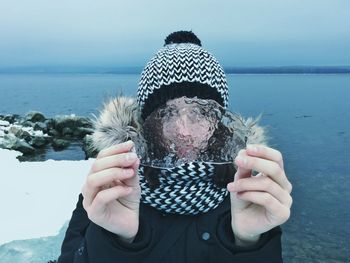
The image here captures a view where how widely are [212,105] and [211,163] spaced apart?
283mm

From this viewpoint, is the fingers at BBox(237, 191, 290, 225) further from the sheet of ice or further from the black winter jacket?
the sheet of ice

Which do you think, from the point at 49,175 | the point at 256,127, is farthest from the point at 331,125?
the point at 256,127

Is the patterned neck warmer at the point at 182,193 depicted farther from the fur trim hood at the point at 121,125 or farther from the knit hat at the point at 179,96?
the fur trim hood at the point at 121,125

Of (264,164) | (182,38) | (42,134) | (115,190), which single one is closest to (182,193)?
(115,190)

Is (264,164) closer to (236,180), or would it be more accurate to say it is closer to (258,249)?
(236,180)

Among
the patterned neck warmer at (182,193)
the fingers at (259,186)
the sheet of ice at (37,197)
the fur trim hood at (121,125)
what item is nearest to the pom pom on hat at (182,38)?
the fur trim hood at (121,125)

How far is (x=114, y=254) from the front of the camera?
1626 mm

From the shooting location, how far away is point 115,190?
4.61 feet

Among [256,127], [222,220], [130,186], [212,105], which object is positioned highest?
[212,105]

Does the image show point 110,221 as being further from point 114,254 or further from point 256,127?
point 256,127

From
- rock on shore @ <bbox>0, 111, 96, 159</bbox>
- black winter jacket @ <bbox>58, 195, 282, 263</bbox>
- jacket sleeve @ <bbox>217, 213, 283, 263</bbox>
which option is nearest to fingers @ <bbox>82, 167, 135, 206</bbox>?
black winter jacket @ <bbox>58, 195, 282, 263</bbox>

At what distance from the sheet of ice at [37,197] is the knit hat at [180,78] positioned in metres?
4.18

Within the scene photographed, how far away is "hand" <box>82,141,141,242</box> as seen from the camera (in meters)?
1.38

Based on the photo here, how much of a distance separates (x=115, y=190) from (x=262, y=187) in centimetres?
54
